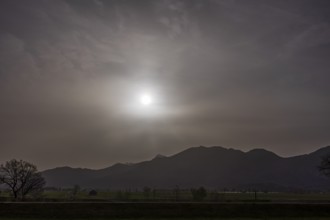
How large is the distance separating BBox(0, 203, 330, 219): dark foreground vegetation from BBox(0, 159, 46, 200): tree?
124 feet

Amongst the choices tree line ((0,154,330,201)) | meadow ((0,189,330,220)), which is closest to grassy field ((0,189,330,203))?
tree line ((0,154,330,201))

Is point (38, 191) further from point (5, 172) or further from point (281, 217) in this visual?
point (281, 217)

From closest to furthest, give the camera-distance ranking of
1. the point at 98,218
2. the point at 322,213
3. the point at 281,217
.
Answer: the point at 98,218
the point at 281,217
the point at 322,213

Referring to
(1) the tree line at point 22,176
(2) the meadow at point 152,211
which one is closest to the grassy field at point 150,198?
(1) the tree line at point 22,176

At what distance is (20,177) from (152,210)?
160 ft

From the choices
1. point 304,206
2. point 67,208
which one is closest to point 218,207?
point 304,206

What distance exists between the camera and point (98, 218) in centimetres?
5134

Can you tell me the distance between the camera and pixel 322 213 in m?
58.2

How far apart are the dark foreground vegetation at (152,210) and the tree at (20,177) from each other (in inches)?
1486

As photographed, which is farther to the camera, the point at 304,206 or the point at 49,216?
the point at 304,206

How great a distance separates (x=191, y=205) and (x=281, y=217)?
40.4 feet

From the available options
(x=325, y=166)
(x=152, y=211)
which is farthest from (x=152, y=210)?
(x=325, y=166)

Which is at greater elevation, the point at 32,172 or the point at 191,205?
the point at 32,172

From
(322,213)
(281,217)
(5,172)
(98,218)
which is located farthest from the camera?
(5,172)
